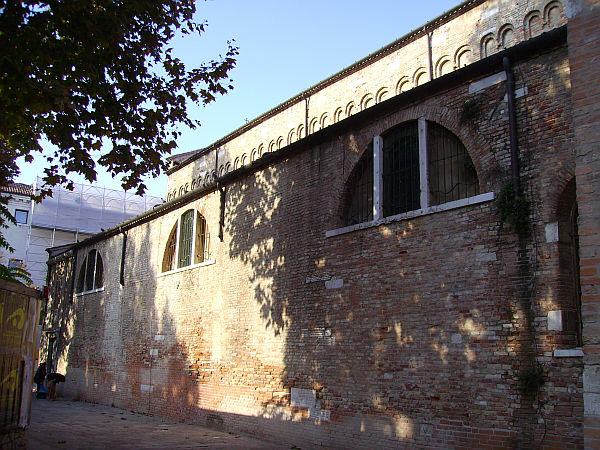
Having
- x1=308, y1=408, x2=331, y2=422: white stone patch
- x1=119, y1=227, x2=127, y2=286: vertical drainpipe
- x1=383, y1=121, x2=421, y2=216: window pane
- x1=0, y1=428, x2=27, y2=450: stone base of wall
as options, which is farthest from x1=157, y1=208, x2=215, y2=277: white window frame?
x1=0, y1=428, x2=27, y2=450: stone base of wall

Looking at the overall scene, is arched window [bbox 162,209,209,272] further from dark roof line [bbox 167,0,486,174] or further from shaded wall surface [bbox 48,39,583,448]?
dark roof line [bbox 167,0,486,174]

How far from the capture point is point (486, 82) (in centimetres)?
870

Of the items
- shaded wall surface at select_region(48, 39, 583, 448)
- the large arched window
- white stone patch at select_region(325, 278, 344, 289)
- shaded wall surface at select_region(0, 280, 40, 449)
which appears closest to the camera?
shaded wall surface at select_region(0, 280, 40, 449)

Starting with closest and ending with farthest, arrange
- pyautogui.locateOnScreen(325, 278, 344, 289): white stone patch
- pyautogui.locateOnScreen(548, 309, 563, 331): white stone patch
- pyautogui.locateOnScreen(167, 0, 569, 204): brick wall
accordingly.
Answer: pyautogui.locateOnScreen(548, 309, 563, 331): white stone patch < pyautogui.locateOnScreen(325, 278, 344, 289): white stone patch < pyautogui.locateOnScreen(167, 0, 569, 204): brick wall

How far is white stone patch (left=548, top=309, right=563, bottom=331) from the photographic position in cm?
724

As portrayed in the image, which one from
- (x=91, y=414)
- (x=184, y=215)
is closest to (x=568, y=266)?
(x=184, y=215)

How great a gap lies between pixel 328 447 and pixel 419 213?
4.06 meters

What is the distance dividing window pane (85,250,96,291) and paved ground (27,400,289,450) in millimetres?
6233

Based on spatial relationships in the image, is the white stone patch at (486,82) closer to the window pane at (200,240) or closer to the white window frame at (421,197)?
the white window frame at (421,197)

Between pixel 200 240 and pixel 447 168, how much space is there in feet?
26.1

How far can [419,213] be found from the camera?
363 inches

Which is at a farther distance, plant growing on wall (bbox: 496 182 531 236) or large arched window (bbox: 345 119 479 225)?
large arched window (bbox: 345 119 479 225)

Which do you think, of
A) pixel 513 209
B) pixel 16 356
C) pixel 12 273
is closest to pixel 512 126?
pixel 513 209

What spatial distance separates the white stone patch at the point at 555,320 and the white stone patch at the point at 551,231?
2.82 feet
